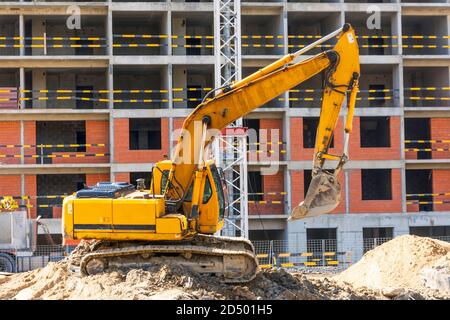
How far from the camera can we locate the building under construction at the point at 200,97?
34.7 metres

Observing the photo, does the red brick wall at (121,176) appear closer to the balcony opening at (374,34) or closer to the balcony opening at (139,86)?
the balcony opening at (139,86)

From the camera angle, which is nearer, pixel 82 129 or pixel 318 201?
pixel 318 201

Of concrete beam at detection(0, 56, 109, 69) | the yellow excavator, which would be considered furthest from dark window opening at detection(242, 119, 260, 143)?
the yellow excavator

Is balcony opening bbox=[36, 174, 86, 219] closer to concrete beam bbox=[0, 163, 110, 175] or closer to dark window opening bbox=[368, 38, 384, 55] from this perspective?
concrete beam bbox=[0, 163, 110, 175]

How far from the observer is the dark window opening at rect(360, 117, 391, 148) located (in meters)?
36.6

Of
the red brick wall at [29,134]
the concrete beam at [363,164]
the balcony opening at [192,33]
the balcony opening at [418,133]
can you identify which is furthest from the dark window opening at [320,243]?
the red brick wall at [29,134]

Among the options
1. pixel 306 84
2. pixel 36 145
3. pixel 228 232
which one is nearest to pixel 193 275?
pixel 228 232

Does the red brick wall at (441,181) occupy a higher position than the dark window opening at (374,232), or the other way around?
the red brick wall at (441,181)

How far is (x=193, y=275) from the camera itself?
15.2m

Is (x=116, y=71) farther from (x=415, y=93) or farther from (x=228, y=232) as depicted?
(x=415, y=93)

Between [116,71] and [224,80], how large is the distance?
950 centimetres

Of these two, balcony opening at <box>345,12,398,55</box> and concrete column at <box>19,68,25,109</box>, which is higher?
balcony opening at <box>345,12,398,55</box>

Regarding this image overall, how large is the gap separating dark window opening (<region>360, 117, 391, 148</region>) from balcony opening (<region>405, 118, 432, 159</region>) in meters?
1.61

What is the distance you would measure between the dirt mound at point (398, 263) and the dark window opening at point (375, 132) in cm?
1400
